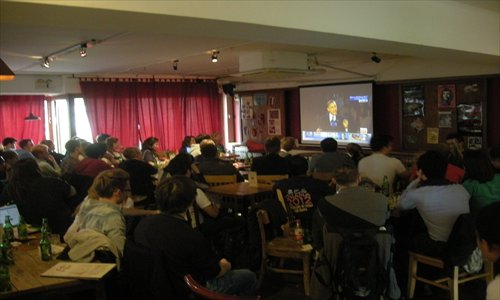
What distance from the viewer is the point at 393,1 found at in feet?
12.5

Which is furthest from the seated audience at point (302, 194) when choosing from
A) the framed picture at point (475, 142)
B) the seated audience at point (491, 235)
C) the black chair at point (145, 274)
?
the framed picture at point (475, 142)

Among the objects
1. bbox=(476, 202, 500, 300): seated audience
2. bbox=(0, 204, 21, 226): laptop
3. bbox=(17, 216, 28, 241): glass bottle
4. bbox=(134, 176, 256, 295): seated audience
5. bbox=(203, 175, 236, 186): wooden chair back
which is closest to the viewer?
bbox=(476, 202, 500, 300): seated audience

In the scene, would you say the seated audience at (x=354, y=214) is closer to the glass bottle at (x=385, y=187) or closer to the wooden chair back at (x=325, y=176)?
the glass bottle at (x=385, y=187)

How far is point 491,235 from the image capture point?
4.96ft

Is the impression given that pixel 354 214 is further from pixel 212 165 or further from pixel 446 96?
pixel 446 96

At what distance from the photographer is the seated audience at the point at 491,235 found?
150 centimetres

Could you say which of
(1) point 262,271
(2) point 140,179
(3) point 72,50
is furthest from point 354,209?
(3) point 72,50

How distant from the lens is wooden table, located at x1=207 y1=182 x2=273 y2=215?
189 inches

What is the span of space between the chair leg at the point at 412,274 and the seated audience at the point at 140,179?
3.18 meters

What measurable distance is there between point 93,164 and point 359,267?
3372 mm

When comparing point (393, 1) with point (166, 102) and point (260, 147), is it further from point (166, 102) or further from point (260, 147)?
point (166, 102)

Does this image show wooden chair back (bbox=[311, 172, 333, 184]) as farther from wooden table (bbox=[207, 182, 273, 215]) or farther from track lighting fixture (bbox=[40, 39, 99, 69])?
track lighting fixture (bbox=[40, 39, 99, 69])

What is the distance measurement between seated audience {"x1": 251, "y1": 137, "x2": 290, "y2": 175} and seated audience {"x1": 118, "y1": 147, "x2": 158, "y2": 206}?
1.27m

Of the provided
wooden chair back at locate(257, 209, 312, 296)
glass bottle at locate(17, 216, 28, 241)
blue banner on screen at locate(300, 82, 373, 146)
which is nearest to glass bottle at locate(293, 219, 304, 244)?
wooden chair back at locate(257, 209, 312, 296)
